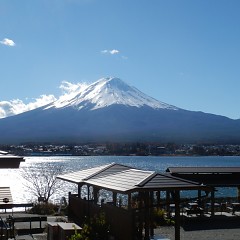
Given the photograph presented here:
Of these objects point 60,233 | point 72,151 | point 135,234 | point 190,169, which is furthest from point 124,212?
point 72,151

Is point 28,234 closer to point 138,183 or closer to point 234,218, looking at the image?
point 138,183

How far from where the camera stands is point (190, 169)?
83.8 feet

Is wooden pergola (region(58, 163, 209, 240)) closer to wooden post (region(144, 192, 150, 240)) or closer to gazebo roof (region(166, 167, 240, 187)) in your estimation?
wooden post (region(144, 192, 150, 240))

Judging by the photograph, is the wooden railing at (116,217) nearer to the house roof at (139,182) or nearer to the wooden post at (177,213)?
the house roof at (139,182)

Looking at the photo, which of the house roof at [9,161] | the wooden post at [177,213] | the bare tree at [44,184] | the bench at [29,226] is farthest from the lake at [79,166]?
the house roof at [9,161]

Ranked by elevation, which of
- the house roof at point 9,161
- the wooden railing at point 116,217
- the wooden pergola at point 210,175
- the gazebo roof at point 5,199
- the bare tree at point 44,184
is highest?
the house roof at point 9,161

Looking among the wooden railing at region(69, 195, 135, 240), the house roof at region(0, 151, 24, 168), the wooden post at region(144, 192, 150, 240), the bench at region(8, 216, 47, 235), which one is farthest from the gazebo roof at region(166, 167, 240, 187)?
the house roof at region(0, 151, 24, 168)

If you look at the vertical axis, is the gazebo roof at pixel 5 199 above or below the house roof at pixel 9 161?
below

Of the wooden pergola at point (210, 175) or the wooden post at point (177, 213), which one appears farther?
the wooden pergola at point (210, 175)

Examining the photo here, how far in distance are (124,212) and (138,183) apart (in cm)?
112

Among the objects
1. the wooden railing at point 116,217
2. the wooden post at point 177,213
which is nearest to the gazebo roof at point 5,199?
the wooden railing at point 116,217

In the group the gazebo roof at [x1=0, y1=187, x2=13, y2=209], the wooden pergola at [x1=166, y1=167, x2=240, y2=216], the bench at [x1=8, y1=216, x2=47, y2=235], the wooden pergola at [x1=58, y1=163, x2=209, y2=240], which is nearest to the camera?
the gazebo roof at [x1=0, y1=187, x2=13, y2=209]

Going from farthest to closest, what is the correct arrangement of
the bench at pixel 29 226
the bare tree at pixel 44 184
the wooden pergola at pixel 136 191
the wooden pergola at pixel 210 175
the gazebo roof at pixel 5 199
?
the bare tree at pixel 44 184, the wooden pergola at pixel 210 175, the bench at pixel 29 226, the wooden pergola at pixel 136 191, the gazebo roof at pixel 5 199

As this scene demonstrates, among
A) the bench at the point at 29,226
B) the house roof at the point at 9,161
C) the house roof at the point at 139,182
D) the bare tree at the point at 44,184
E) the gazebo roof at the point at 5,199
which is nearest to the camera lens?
the house roof at the point at 9,161
